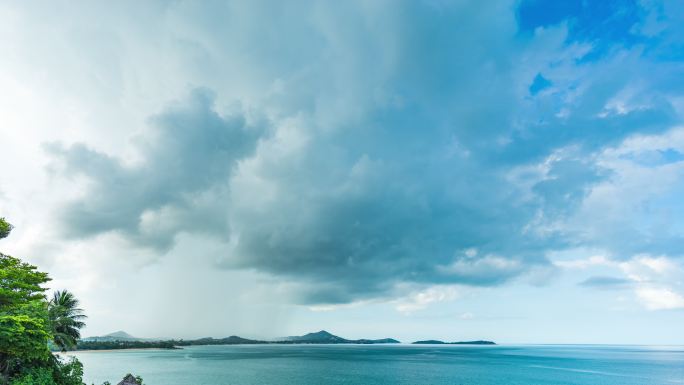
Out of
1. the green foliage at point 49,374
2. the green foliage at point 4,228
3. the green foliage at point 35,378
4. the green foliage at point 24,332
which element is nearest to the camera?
the green foliage at point 24,332

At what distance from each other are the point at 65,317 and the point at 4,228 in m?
19.1

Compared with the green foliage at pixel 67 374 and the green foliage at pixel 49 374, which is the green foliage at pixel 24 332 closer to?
the green foliage at pixel 49 374

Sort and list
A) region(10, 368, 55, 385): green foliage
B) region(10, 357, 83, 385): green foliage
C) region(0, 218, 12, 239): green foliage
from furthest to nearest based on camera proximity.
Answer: region(0, 218, 12, 239): green foliage < region(10, 357, 83, 385): green foliage < region(10, 368, 55, 385): green foliage

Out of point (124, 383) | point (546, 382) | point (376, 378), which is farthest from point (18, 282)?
point (546, 382)

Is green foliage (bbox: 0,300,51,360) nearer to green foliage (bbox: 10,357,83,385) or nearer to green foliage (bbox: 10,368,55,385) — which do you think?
green foliage (bbox: 10,368,55,385)

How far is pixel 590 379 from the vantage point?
93.3 meters

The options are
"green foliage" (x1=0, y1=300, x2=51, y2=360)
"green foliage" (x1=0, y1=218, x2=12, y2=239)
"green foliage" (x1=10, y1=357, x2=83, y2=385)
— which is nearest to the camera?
"green foliage" (x1=0, y1=300, x2=51, y2=360)

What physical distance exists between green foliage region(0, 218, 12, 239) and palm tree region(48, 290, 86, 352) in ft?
45.3

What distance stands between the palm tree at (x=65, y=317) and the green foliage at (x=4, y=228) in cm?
1380

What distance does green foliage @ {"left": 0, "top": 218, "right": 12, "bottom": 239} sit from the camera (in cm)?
3250

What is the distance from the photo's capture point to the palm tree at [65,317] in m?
43.2

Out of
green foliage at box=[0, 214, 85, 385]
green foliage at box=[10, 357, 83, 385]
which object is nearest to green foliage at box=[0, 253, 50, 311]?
green foliage at box=[0, 214, 85, 385]

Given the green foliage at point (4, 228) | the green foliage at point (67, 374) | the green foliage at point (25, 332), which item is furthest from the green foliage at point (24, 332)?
the green foliage at point (4, 228)

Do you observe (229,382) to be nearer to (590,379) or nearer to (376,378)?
(376,378)
